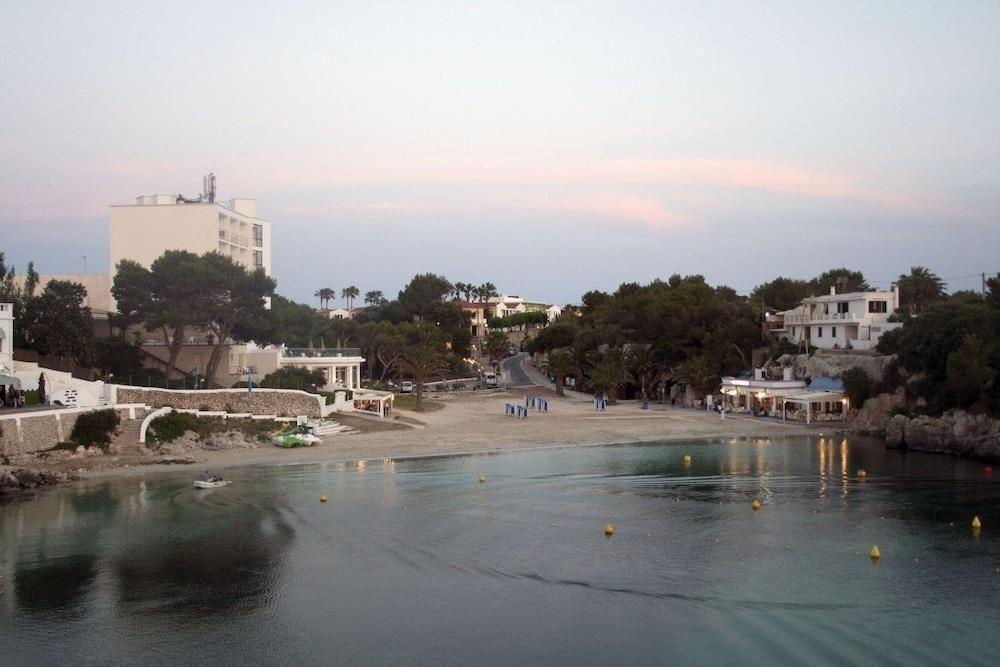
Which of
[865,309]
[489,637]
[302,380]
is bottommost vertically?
[489,637]

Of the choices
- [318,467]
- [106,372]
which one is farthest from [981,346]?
[106,372]

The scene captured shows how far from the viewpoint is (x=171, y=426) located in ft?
135

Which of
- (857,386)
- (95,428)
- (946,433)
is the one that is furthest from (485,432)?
(946,433)

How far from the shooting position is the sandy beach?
132 ft

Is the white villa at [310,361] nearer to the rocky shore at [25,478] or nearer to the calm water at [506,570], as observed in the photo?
the rocky shore at [25,478]

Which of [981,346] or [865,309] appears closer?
[981,346]

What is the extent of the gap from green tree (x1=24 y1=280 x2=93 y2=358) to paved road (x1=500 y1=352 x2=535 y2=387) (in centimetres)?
4343

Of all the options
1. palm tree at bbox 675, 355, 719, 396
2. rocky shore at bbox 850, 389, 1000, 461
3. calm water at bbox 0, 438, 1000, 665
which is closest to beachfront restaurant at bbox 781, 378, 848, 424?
rocky shore at bbox 850, 389, 1000, 461

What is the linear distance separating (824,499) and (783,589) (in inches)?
→ 431

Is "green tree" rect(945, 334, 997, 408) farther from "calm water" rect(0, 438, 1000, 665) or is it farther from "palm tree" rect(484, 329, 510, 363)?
"palm tree" rect(484, 329, 510, 363)

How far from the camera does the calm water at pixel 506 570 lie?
18047mm

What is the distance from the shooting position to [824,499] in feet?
101

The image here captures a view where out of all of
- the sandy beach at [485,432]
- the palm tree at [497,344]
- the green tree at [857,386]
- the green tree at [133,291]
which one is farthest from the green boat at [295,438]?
the palm tree at [497,344]

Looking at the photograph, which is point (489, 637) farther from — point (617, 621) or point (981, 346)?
point (981, 346)
